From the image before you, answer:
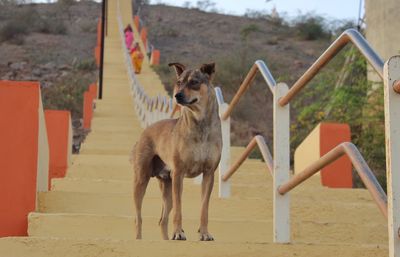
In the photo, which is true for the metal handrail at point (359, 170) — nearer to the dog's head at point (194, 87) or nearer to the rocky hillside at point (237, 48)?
the dog's head at point (194, 87)

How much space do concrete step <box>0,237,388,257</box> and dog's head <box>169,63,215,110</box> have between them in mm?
1221

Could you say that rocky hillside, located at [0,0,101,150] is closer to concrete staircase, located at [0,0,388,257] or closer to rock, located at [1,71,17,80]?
rock, located at [1,71,17,80]

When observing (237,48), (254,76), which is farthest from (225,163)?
(237,48)

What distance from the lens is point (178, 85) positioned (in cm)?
597

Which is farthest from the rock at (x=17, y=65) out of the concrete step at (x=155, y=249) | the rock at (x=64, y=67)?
the concrete step at (x=155, y=249)

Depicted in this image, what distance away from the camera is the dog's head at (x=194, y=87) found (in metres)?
5.89

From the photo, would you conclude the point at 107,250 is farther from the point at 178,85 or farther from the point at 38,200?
the point at 38,200

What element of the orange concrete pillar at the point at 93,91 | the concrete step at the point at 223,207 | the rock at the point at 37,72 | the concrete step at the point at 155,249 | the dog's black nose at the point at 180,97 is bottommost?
the concrete step at the point at 155,249

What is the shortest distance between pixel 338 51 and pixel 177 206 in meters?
1.60

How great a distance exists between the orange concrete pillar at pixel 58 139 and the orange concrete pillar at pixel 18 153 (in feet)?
13.3

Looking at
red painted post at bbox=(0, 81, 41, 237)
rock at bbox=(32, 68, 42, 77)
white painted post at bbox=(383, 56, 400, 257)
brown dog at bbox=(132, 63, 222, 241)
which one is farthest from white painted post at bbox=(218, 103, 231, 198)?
rock at bbox=(32, 68, 42, 77)

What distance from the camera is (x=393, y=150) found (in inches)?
162

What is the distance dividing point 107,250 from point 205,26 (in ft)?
144

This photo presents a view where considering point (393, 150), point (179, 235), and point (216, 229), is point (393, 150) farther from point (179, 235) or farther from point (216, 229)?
point (216, 229)
